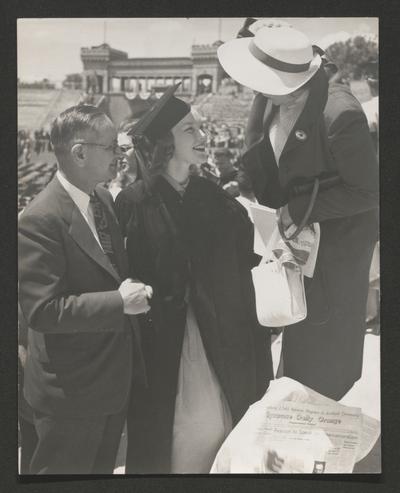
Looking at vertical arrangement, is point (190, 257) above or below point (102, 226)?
below

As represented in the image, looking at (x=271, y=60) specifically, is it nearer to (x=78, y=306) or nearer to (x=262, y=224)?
(x=262, y=224)

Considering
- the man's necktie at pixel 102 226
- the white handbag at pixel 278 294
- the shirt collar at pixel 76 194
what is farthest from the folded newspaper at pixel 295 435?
the shirt collar at pixel 76 194

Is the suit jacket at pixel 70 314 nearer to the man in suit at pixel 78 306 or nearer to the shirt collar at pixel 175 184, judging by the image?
the man in suit at pixel 78 306

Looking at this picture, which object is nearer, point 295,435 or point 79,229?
point 79,229

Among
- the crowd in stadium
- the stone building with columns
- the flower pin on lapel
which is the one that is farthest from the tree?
the stone building with columns

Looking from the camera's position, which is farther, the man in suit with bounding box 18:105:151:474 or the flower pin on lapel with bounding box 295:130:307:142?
the flower pin on lapel with bounding box 295:130:307:142

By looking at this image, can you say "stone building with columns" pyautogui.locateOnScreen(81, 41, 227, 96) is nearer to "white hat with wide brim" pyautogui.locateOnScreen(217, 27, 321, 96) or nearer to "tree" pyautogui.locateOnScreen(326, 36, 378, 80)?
"white hat with wide brim" pyautogui.locateOnScreen(217, 27, 321, 96)

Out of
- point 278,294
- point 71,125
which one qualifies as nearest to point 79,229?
point 71,125

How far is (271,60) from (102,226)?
46.6 inches

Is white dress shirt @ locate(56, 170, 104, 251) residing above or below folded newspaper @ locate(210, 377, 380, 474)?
above

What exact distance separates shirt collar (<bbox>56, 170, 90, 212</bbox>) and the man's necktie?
3cm

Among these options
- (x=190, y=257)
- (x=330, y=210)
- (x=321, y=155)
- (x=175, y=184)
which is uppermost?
(x=321, y=155)

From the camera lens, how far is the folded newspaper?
4.29 m

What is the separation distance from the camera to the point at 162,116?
4.26 metres
